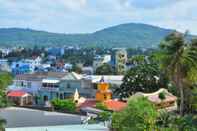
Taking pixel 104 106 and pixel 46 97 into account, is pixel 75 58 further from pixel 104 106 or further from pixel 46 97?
pixel 104 106

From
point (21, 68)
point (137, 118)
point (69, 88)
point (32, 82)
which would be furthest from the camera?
point (21, 68)

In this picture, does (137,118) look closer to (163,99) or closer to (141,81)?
(163,99)

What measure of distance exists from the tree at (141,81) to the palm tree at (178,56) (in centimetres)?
2448

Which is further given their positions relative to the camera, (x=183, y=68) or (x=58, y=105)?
(x=58, y=105)

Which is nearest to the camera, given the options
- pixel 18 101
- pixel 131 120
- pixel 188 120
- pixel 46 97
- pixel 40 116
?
pixel 131 120

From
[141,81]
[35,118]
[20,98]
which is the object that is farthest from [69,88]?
[35,118]

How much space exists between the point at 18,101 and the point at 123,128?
1732 inches

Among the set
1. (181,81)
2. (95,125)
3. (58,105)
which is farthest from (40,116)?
(58,105)

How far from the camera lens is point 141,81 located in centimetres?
5694

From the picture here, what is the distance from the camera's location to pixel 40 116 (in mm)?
33406

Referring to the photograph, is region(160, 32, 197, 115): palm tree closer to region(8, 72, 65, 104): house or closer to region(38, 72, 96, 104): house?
region(38, 72, 96, 104): house

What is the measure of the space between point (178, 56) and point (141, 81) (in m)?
25.7

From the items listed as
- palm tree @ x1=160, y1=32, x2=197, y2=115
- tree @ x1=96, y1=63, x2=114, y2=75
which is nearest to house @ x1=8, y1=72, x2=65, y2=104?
tree @ x1=96, y1=63, x2=114, y2=75

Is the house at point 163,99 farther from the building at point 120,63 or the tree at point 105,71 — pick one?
the building at point 120,63
